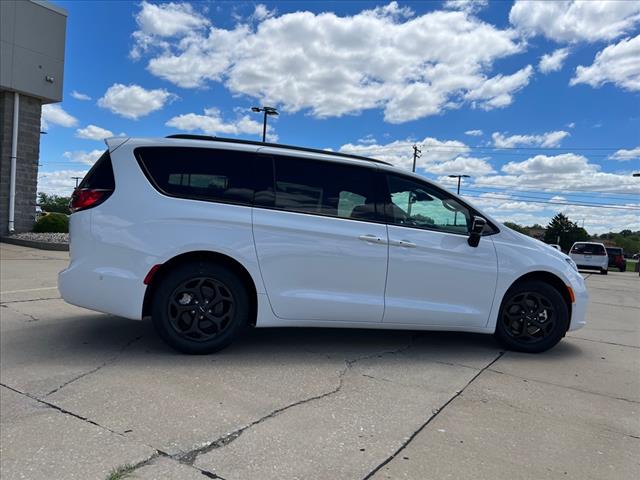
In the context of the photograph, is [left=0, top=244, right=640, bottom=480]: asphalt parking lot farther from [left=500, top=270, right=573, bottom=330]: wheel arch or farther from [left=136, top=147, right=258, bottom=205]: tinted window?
[left=136, top=147, right=258, bottom=205]: tinted window

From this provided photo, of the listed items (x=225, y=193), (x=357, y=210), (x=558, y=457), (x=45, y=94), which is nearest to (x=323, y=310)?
(x=357, y=210)

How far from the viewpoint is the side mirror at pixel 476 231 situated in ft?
15.1

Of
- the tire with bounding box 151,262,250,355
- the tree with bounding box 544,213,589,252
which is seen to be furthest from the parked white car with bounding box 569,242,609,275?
the tree with bounding box 544,213,589,252

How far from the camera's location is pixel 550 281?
4957mm

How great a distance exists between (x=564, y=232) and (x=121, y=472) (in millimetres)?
107861

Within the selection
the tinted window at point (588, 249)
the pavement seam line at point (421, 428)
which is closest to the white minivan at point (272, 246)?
the pavement seam line at point (421, 428)

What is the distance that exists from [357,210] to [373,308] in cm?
89

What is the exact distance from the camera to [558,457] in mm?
2824

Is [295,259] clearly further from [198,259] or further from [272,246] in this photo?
[198,259]

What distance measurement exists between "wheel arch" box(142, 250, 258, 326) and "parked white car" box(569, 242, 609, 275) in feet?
79.4

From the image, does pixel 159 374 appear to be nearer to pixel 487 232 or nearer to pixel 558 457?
pixel 558 457

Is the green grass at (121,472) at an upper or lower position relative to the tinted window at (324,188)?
lower

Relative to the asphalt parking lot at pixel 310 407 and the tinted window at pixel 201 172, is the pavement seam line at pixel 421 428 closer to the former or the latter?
the asphalt parking lot at pixel 310 407

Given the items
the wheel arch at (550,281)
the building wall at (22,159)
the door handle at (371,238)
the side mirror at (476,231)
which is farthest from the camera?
the building wall at (22,159)
